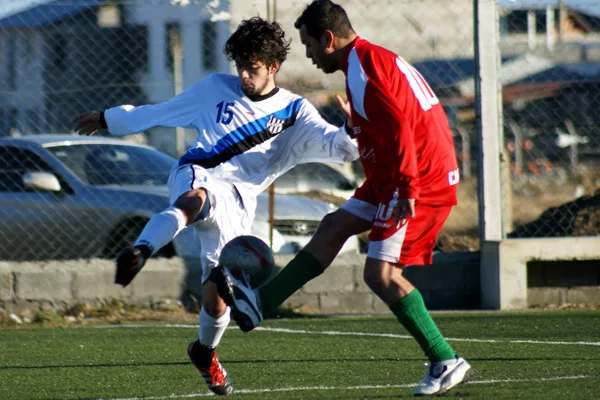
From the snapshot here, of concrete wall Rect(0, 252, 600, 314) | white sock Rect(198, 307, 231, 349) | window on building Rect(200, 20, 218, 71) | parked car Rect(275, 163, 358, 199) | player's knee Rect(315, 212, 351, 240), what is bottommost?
concrete wall Rect(0, 252, 600, 314)

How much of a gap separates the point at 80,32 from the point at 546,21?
18.0 ft

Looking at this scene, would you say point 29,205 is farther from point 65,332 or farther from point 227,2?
point 227,2

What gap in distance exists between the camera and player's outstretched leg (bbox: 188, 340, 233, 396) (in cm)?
580

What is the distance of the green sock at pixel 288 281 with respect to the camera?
583cm

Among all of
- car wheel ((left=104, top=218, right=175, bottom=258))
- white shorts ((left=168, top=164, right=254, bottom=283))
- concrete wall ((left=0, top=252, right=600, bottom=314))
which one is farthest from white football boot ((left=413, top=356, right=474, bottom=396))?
car wheel ((left=104, top=218, right=175, bottom=258))

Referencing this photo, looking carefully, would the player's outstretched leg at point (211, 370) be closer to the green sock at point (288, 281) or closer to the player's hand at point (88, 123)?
the green sock at point (288, 281)

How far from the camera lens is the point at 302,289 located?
34.6 ft

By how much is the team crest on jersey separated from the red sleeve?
2.97 ft

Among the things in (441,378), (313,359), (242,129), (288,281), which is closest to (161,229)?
(288,281)

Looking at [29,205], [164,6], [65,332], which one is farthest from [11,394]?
[164,6]

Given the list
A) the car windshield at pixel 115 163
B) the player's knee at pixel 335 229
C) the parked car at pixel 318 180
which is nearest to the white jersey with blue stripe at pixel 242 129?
the player's knee at pixel 335 229

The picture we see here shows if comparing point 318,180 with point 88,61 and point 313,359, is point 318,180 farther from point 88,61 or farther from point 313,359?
point 313,359

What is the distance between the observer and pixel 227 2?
1081 centimetres

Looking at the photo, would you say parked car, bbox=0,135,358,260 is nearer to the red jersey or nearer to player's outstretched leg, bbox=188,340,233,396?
player's outstretched leg, bbox=188,340,233,396
